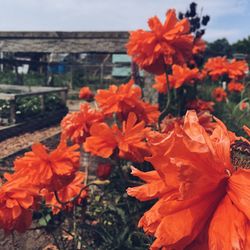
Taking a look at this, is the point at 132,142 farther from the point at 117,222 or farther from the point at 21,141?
the point at 21,141

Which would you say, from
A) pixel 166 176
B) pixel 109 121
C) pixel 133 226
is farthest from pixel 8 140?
pixel 166 176

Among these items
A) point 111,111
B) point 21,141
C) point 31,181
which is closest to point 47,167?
point 31,181

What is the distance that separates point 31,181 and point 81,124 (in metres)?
0.74

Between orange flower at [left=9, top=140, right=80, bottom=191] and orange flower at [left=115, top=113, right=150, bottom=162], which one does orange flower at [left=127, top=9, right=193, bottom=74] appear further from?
orange flower at [left=9, top=140, right=80, bottom=191]

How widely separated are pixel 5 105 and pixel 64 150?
6.87 meters

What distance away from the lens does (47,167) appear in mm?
1625

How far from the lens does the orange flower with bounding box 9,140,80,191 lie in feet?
5.11

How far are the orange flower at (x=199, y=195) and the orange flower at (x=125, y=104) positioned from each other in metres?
1.50

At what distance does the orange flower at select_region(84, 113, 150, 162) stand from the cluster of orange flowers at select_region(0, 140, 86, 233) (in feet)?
0.44

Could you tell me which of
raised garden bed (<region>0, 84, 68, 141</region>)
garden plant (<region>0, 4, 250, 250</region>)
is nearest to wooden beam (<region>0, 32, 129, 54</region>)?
raised garden bed (<region>0, 84, 68, 141</region>)

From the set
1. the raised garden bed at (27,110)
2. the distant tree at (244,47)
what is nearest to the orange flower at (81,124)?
the raised garden bed at (27,110)

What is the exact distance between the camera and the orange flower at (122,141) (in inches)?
69.8

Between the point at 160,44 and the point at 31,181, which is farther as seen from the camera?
the point at 160,44

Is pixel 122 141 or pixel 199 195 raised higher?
pixel 199 195
